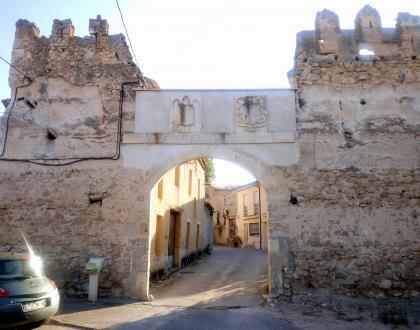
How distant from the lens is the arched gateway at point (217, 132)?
8789 mm

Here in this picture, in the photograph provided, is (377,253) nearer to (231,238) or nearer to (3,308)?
(3,308)

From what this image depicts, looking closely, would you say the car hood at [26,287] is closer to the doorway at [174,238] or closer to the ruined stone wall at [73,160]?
the ruined stone wall at [73,160]

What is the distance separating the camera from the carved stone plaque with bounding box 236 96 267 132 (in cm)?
898

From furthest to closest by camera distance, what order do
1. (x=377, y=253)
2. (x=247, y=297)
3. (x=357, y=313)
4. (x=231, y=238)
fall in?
(x=231, y=238) → (x=247, y=297) → (x=377, y=253) → (x=357, y=313)

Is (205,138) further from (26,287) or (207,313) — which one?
(26,287)

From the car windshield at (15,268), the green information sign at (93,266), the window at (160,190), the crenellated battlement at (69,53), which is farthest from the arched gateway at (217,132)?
the window at (160,190)

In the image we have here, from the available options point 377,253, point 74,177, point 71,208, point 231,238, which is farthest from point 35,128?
point 231,238

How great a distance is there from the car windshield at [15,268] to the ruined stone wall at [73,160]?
2.55 meters

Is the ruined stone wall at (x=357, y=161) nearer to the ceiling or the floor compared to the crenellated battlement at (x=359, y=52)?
nearer to the floor

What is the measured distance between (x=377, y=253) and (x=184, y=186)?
32.4 ft

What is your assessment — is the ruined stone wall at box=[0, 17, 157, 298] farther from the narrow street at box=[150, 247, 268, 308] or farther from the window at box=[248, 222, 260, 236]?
the window at box=[248, 222, 260, 236]

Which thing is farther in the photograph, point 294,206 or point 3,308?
point 294,206

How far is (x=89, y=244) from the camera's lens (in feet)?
28.4

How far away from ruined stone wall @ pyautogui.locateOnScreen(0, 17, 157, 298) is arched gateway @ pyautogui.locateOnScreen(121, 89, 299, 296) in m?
0.38
